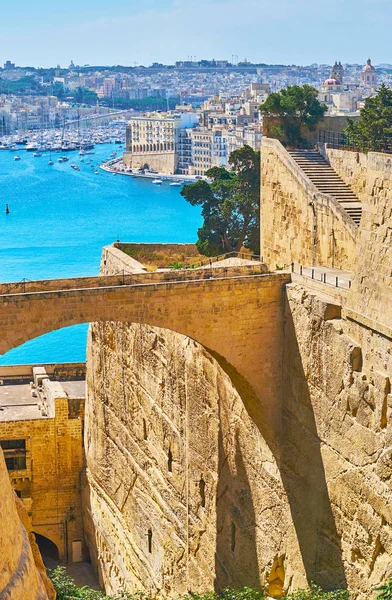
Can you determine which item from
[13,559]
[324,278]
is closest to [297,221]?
[324,278]

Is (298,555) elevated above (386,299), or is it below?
below

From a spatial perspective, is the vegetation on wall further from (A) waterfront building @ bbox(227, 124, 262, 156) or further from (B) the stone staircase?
(A) waterfront building @ bbox(227, 124, 262, 156)

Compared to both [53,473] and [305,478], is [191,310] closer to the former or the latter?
[305,478]

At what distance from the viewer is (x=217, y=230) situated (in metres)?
34.8

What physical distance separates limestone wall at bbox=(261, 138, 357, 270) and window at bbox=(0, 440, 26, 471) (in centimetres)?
921

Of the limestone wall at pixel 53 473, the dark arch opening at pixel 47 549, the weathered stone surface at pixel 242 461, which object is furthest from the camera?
the dark arch opening at pixel 47 549

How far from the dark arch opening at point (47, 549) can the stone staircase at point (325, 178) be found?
40.4 ft

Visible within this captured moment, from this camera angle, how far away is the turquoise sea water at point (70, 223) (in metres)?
50.6

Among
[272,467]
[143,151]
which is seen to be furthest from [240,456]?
[143,151]

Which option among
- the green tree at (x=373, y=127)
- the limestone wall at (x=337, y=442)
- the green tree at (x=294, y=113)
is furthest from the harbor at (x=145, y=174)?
the limestone wall at (x=337, y=442)

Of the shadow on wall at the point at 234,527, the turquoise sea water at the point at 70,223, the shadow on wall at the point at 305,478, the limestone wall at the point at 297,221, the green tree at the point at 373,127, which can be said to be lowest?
the turquoise sea water at the point at 70,223

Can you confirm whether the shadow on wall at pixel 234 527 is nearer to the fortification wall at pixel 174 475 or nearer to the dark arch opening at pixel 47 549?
the fortification wall at pixel 174 475

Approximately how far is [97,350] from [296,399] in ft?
28.4

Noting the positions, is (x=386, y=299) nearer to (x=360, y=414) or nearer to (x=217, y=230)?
(x=360, y=414)
